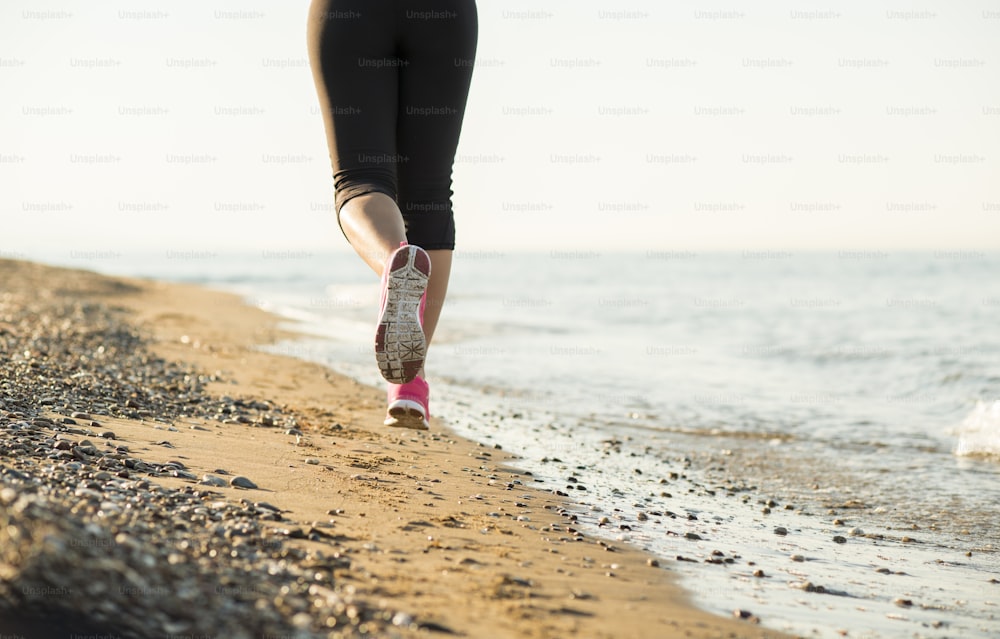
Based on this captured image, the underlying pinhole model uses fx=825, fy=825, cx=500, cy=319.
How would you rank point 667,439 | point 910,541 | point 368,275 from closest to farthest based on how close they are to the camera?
point 910,541 < point 667,439 < point 368,275

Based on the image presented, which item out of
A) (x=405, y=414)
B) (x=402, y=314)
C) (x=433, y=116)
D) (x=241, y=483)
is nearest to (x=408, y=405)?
(x=405, y=414)

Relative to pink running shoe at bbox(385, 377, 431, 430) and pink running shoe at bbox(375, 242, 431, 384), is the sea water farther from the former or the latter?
pink running shoe at bbox(375, 242, 431, 384)

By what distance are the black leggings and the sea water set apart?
5.62 ft

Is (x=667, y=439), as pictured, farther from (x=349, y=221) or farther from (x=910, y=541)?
(x=349, y=221)

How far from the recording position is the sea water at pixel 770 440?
119 inches

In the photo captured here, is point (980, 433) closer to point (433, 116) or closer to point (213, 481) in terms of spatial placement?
point (433, 116)

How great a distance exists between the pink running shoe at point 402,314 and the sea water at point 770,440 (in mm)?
1214

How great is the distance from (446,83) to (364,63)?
0.98ft

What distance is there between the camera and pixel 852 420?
7441 millimetres

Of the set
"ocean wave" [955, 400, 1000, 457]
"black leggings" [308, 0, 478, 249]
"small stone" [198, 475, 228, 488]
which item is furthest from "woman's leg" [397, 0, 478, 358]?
"ocean wave" [955, 400, 1000, 457]

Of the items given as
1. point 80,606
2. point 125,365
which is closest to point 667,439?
point 125,365

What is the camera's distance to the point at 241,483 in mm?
3115

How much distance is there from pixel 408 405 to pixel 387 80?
1.13 m

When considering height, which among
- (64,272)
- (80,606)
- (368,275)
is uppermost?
(368,275)
